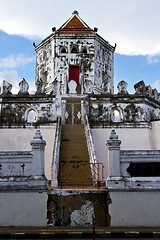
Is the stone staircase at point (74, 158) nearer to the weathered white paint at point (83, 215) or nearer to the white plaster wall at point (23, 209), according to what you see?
the white plaster wall at point (23, 209)

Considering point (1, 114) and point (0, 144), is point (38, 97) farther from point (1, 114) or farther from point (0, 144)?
point (0, 144)

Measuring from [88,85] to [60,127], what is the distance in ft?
14.2

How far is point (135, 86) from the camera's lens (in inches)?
781

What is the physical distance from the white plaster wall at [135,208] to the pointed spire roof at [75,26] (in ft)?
64.5

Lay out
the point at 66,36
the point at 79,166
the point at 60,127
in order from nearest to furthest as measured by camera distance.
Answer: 1. the point at 79,166
2. the point at 60,127
3. the point at 66,36

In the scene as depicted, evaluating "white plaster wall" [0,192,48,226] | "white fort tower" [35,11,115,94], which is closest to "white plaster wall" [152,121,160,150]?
"white fort tower" [35,11,115,94]

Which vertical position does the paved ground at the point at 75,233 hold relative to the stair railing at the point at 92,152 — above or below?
below

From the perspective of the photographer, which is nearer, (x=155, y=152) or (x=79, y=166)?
(x=155, y=152)

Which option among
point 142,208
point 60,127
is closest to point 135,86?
point 60,127

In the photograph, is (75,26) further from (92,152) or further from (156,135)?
(92,152)

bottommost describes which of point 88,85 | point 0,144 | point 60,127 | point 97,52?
point 0,144

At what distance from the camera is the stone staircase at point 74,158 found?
460 inches

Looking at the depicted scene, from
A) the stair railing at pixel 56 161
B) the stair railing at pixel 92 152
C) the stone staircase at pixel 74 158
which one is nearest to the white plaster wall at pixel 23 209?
the stone staircase at pixel 74 158

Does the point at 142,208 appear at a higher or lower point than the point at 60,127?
lower
